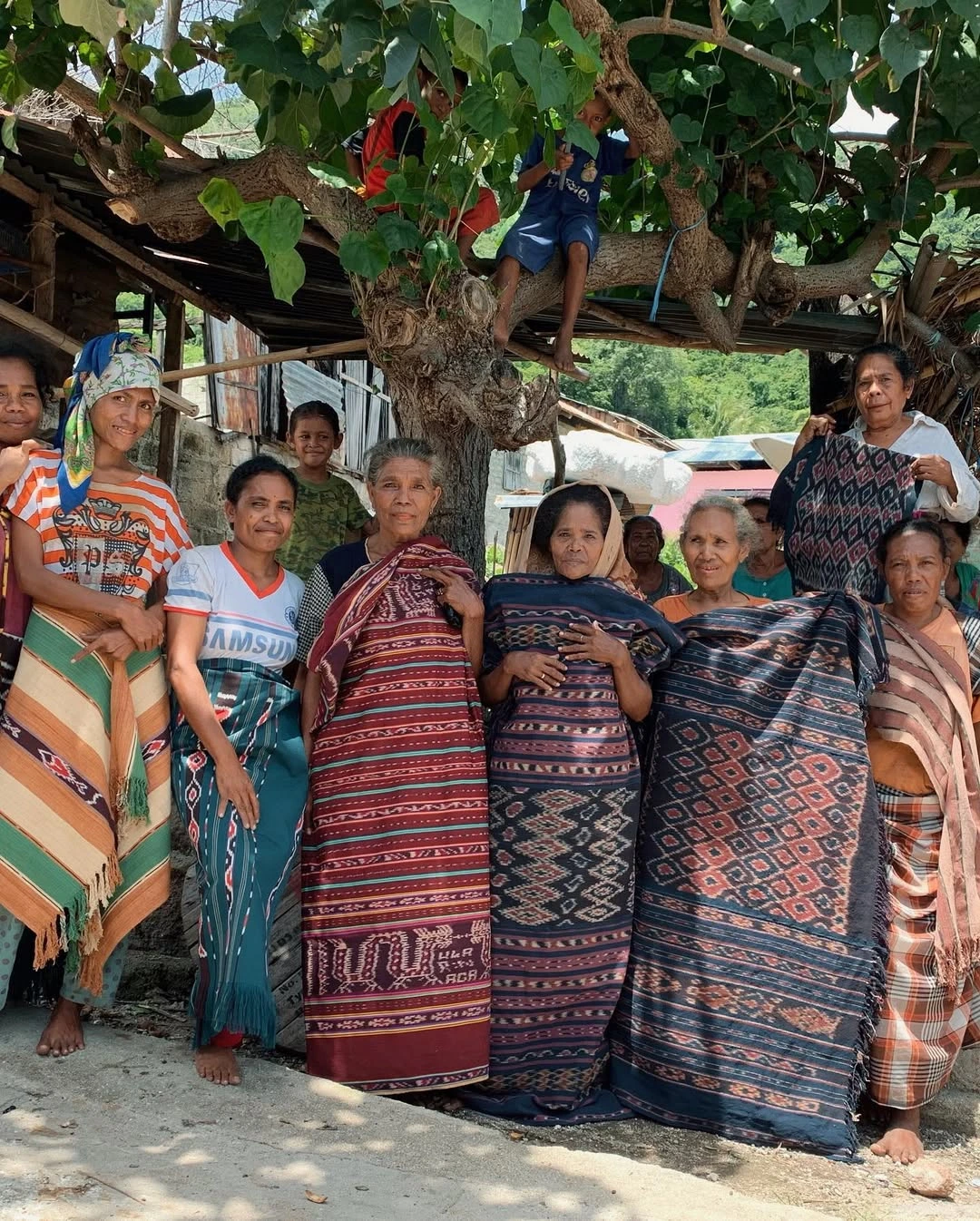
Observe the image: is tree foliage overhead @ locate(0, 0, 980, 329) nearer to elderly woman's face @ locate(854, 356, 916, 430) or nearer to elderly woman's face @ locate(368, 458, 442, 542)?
elderly woman's face @ locate(368, 458, 442, 542)

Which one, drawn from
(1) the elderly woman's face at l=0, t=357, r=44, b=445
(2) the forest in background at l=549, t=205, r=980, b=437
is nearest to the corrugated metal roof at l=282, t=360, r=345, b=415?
(1) the elderly woman's face at l=0, t=357, r=44, b=445

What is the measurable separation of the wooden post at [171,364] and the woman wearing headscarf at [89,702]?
14.1 feet

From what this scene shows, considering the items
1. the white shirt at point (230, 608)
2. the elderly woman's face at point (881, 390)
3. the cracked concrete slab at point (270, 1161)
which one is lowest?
the cracked concrete slab at point (270, 1161)

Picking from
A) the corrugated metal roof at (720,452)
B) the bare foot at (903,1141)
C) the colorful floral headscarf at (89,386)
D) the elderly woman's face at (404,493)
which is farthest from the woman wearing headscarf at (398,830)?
the corrugated metal roof at (720,452)

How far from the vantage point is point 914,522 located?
383 centimetres

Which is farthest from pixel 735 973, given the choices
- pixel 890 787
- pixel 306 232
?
pixel 306 232

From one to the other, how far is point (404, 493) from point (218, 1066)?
5.36 feet

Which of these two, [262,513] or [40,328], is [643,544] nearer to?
[262,513]

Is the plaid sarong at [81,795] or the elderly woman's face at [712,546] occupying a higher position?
the elderly woman's face at [712,546]

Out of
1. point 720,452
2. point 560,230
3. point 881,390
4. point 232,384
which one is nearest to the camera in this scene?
point 881,390

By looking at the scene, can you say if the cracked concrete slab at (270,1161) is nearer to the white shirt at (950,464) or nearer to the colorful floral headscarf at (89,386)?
the colorful floral headscarf at (89,386)

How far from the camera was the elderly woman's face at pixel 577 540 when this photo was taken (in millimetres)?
3598

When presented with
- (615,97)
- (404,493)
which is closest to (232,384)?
(615,97)

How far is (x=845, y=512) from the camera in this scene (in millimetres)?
4012
